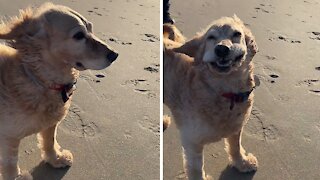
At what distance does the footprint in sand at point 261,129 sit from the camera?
12.0 ft

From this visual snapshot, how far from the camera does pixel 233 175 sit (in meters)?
3.35

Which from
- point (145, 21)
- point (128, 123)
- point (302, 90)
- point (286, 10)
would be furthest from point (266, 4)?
point (128, 123)

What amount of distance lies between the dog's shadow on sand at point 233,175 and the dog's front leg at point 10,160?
1.40m

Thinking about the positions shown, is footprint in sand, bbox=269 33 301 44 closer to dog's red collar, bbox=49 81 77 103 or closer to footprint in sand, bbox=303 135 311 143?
footprint in sand, bbox=303 135 311 143

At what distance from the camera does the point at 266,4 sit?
5.96 meters

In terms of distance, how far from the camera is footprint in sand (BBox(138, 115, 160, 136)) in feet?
12.1

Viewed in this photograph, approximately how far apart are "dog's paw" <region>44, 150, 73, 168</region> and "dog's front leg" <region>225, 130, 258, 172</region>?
1.19m

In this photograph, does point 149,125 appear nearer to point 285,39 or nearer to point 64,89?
point 64,89

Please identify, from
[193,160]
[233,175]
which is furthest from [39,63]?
[233,175]

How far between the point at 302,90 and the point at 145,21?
2.10 meters

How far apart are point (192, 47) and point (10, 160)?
142cm

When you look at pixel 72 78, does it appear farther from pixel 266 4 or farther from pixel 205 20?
pixel 266 4

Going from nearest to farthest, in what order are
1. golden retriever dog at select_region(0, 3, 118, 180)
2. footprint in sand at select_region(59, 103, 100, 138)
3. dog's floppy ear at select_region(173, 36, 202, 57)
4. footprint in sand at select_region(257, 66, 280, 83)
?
golden retriever dog at select_region(0, 3, 118, 180)
dog's floppy ear at select_region(173, 36, 202, 57)
footprint in sand at select_region(59, 103, 100, 138)
footprint in sand at select_region(257, 66, 280, 83)

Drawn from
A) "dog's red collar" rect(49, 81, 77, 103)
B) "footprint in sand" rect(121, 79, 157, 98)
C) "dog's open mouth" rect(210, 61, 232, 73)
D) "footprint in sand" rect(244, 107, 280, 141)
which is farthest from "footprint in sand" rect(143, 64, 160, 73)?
"dog's open mouth" rect(210, 61, 232, 73)
